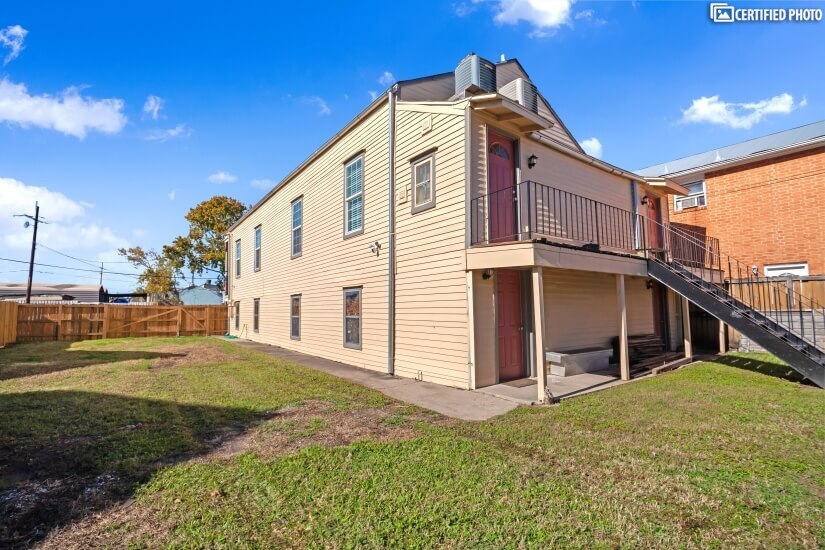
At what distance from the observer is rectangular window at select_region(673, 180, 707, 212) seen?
1533 centimetres

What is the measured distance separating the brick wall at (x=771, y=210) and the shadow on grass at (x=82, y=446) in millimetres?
16572

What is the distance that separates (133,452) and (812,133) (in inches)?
788

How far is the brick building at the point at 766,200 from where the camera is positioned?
12438 millimetres

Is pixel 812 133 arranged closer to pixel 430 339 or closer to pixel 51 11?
pixel 430 339

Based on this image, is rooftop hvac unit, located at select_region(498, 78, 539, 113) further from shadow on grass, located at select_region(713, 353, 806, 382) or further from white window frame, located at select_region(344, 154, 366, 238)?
shadow on grass, located at select_region(713, 353, 806, 382)

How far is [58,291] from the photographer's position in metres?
37.4

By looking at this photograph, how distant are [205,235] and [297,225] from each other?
76.6 ft

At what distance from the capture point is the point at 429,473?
348 centimetres

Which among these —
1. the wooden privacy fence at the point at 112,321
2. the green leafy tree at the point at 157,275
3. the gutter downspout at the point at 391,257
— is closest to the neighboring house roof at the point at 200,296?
the green leafy tree at the point at 157,275

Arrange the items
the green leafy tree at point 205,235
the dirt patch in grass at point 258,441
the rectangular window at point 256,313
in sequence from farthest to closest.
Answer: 1. the green leafy tree at point 205,235
2. the rectangular window at point 256,313
3. the dirt patch in grass at point 258,441

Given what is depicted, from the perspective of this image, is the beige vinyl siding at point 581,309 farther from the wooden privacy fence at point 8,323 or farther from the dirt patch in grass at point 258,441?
the wooden privacy fence at point 8,323

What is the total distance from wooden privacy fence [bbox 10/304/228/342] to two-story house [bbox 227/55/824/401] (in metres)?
11.6

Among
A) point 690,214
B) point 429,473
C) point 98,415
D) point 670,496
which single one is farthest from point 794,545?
point 690,214

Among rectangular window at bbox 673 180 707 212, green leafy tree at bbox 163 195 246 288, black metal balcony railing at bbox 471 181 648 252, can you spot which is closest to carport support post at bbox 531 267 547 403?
black metal balcony railing at bbox 471 181 648 252
